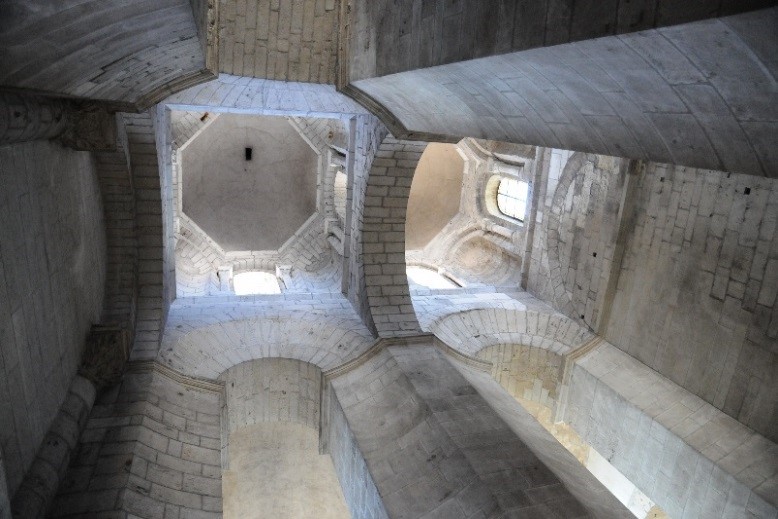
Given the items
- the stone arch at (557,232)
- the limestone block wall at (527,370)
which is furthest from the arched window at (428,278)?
the limestone block wall at (527,370)

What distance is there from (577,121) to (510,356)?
660cm

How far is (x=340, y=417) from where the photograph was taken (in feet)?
22.5

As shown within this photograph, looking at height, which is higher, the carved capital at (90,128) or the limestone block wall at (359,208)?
the carved capital at (90,128)

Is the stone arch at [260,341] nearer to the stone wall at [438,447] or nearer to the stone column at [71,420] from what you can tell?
the stone wall at [438,447]

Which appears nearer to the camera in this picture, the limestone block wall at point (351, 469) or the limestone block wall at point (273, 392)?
the limestone block wall at point (351, 469)

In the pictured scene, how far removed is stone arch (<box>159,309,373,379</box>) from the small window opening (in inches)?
233

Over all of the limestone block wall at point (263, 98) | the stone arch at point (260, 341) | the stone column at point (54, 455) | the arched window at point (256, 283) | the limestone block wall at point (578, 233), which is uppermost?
the limestone block wall at point (263, 98)

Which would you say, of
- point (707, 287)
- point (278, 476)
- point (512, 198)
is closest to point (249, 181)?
point (512, 198)

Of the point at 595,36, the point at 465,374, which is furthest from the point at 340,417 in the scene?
the point at 595,36

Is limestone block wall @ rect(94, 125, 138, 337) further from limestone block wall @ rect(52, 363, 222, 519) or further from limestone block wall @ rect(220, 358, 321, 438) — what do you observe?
limestone block wall @ rect(220, 358, 321, 438)

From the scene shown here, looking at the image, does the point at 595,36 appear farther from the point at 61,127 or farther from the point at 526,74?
the point at 61,127

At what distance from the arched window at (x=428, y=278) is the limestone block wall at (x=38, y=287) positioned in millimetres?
8018

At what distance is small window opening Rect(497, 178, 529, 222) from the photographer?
12.7m

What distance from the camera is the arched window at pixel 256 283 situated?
13.3 m
